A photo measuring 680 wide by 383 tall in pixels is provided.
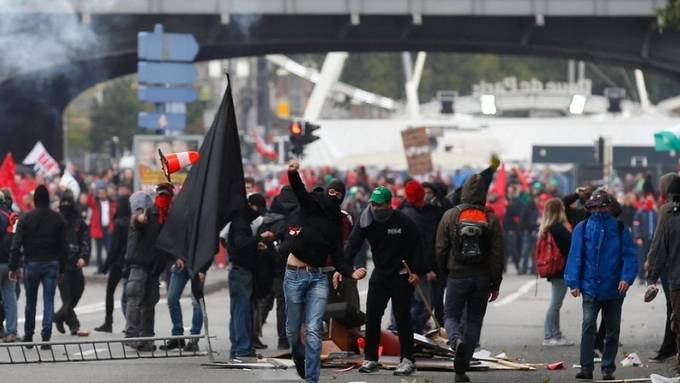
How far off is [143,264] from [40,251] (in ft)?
3.84

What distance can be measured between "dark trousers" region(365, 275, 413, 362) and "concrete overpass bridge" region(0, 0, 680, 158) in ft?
77.3

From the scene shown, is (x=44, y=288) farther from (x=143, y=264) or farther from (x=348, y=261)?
(x=348, y=261)

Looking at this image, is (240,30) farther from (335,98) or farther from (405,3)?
(335,98)

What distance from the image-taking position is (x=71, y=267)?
792 inches

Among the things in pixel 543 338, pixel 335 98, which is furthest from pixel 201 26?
pixel 335 98

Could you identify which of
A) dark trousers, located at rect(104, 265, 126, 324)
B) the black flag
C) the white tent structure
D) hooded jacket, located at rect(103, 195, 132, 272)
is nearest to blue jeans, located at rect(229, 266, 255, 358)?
the black flag

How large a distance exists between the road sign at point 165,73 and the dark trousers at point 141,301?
49.3 feet

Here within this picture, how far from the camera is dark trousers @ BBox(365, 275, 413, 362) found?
14.8m

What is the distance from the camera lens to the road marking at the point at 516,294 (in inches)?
1001

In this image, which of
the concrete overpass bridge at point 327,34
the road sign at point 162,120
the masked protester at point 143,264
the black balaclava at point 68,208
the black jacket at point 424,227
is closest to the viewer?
the masked protester at point 143,264

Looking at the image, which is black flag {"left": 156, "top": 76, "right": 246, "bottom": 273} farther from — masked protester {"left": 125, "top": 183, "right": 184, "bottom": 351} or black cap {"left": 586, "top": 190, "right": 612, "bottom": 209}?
black cap {"left": 586, "top": 190, "right": 612, "bottom": 209}

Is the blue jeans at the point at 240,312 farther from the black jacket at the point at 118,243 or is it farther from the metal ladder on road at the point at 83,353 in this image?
the black jacket at the point at 118,243

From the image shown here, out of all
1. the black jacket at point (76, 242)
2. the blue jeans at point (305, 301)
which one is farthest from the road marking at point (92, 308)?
the blue jeans at point (305, 301)

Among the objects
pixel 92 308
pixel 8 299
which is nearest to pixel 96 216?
pixel 92 308
